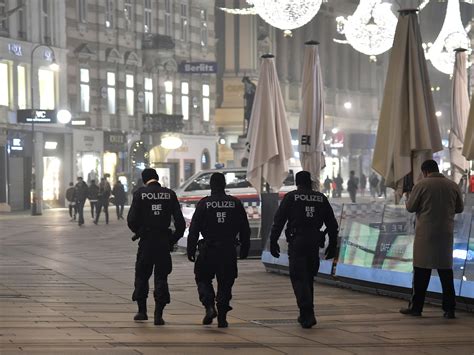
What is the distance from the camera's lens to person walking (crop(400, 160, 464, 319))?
1314cm

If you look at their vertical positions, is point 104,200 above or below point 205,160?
below

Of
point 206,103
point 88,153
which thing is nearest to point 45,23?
point 88,153

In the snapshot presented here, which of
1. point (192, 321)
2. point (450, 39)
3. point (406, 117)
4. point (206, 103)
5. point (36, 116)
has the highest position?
point (206, 103)

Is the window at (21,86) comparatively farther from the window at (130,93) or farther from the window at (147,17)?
the window at (147,17)

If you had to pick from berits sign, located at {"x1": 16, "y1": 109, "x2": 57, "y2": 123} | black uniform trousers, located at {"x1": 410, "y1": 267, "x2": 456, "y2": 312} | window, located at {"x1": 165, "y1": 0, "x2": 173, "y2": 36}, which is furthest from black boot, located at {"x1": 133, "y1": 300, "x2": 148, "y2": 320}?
window, located at {"x1": 165, "y1": 0, "x2": 173, "y2": 36}

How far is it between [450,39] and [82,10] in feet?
107

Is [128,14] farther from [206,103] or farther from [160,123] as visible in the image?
[206,103]

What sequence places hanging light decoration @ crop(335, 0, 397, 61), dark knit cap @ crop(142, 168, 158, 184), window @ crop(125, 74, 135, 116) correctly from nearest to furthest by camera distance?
1. dark knit cap @ crop(142, 168, 158, 184)
2. hanging light decoration @ crop(335, 0, 397, 61)
3. window @ crop(125, 74, 135, 116)

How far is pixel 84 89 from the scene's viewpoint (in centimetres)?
5897

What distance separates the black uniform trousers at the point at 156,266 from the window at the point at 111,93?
4844 centimetres

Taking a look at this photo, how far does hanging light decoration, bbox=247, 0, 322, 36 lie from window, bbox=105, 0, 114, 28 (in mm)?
36444

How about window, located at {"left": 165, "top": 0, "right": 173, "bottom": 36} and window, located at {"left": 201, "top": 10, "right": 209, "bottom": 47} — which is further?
window, located at {"left": 201, "top": 10, "right": 209, "bottom": 47}

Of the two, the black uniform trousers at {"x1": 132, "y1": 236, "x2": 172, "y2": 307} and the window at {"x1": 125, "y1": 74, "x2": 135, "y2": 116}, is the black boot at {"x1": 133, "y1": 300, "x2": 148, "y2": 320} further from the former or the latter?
the window at {"x1": 125, "y1": 74, "x2": 135, "y2": 116}

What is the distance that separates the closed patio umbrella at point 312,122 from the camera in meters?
21.2
